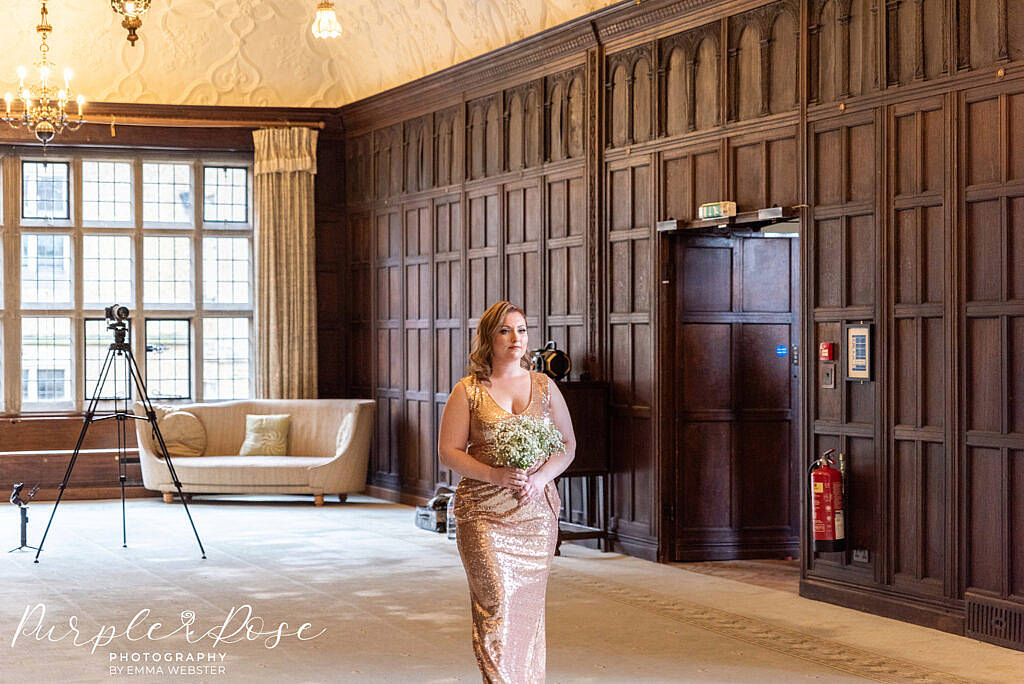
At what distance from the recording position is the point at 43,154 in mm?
12609

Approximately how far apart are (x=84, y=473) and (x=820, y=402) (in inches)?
294

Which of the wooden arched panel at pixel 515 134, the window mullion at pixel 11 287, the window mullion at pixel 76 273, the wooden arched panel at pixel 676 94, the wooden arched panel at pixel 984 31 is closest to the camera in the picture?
the wooden arched panel at pixel 984 31

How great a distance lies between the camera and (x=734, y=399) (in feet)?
29.2

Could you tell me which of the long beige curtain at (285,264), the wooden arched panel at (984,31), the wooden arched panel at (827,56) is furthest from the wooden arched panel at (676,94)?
the long beige curtain at (285,264)

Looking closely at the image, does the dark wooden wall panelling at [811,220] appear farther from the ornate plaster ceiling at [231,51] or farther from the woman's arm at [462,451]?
the woman's arm at [462,451]

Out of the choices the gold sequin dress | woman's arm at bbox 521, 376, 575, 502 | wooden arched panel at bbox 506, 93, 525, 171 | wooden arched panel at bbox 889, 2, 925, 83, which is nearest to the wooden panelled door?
wooden arched panel at bbox 506, 93, 525, 171

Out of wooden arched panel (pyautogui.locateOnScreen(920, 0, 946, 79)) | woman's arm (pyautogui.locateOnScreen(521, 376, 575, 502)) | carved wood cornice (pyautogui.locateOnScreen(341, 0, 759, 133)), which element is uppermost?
carved wood cornice (pyautogui.locateOnScreen(341, 0, 759, 133))

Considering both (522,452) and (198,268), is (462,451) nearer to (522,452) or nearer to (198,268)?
(522,452)

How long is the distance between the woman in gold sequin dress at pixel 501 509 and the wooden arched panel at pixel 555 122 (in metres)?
5.28

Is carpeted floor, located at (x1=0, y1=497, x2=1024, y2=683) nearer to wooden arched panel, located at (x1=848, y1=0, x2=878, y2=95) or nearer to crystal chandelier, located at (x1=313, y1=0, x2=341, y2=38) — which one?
wooden arched panel, located at (x1=848, y1=0, x2=878, y2=95)

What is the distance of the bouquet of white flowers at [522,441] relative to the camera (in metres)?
4.69

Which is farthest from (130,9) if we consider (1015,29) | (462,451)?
(1015,29)

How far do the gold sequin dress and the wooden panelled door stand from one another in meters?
4.09

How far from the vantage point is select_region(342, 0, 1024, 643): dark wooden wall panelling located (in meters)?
6.46
